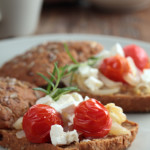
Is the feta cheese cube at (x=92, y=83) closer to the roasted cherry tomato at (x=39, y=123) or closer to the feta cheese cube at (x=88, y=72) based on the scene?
the feta cheese cube at (x=88, y=72)

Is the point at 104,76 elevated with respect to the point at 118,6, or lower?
lower

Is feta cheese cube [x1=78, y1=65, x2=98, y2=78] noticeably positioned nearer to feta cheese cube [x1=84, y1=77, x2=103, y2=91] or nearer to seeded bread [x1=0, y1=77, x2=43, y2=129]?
feta cheese cube [x1=84, y1=77, x2=103, y2=91]

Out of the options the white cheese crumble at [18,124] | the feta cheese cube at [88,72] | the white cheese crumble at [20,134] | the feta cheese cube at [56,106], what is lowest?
the white cheese crumble at [20,134]

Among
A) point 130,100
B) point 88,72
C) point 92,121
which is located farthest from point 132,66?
point 92,121

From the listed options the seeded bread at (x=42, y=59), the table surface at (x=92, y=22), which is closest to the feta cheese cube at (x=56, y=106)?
the seeded bread at (x=42, y=59)

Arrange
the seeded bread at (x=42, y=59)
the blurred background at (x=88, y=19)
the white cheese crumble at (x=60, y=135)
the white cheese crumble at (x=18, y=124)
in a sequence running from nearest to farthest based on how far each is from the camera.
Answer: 1. the white cheese crumble at (x=60, y=135)
2. the white cheese crumble at (x=18, y=124)
3. the seeded bread at (x=42, y=59)
4. the blurred background at (x=88, y=19)

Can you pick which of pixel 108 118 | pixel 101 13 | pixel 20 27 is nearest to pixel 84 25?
pixel 101 13

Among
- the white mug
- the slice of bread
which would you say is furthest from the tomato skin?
the white mug

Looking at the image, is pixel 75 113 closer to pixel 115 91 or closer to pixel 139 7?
pixel 115 91
